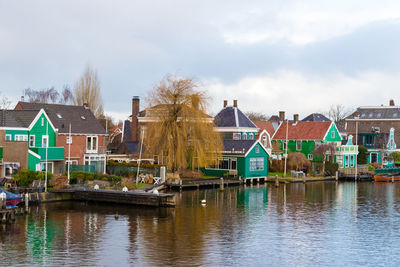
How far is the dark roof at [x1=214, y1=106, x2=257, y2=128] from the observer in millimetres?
79812

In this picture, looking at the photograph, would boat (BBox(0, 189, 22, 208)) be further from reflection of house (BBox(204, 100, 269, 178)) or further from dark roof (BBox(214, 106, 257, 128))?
dark roof (BBox(214, 106, 257, 128))

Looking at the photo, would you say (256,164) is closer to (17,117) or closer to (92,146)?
(92,146)

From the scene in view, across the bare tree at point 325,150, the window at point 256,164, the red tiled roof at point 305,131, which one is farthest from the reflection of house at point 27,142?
the red tiled roof at point 305,131

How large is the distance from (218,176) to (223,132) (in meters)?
12.9

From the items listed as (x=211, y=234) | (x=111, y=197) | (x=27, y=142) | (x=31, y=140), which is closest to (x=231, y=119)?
(x=31, y=140)

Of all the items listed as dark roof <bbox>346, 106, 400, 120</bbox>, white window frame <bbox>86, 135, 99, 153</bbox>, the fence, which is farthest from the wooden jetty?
dark roof <bbox>346, 106, 400, 120</bbox>

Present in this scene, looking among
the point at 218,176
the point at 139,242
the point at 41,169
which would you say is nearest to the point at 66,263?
the point at 139,242

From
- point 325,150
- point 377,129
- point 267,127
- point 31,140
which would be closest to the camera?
point 31,140

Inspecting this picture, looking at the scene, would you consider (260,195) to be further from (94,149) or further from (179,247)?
(179,247)

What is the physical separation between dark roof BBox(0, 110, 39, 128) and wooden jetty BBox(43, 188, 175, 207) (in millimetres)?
10285

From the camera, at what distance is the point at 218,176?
68.2 metres

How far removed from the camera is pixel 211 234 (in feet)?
114

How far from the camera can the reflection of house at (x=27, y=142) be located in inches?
2057

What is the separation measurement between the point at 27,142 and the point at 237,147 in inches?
1041
